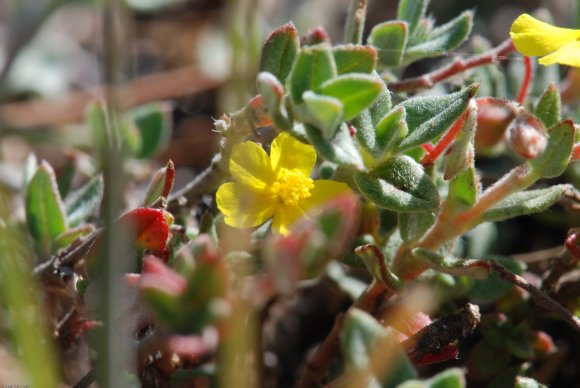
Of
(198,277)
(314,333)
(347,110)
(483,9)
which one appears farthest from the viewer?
(483,9)

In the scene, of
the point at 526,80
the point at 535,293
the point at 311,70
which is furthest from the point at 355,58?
the point at 526,80

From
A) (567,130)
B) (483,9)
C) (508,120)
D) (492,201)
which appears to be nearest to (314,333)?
(508,120)

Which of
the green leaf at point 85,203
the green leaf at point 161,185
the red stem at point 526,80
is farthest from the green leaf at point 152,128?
the red stem at point 526,80

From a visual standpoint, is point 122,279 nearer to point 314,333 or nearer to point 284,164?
point 284,164

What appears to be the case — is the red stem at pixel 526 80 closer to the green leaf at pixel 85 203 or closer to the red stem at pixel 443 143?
the red stem at pixel 443 143

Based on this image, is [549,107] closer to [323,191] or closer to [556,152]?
[556,152]

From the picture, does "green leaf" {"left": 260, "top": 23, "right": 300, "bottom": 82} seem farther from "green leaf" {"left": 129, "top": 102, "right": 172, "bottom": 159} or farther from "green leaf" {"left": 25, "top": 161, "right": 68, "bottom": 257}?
"green leaf" {"left": 129, "top": 102, "right": 172, "bottom": 159}
